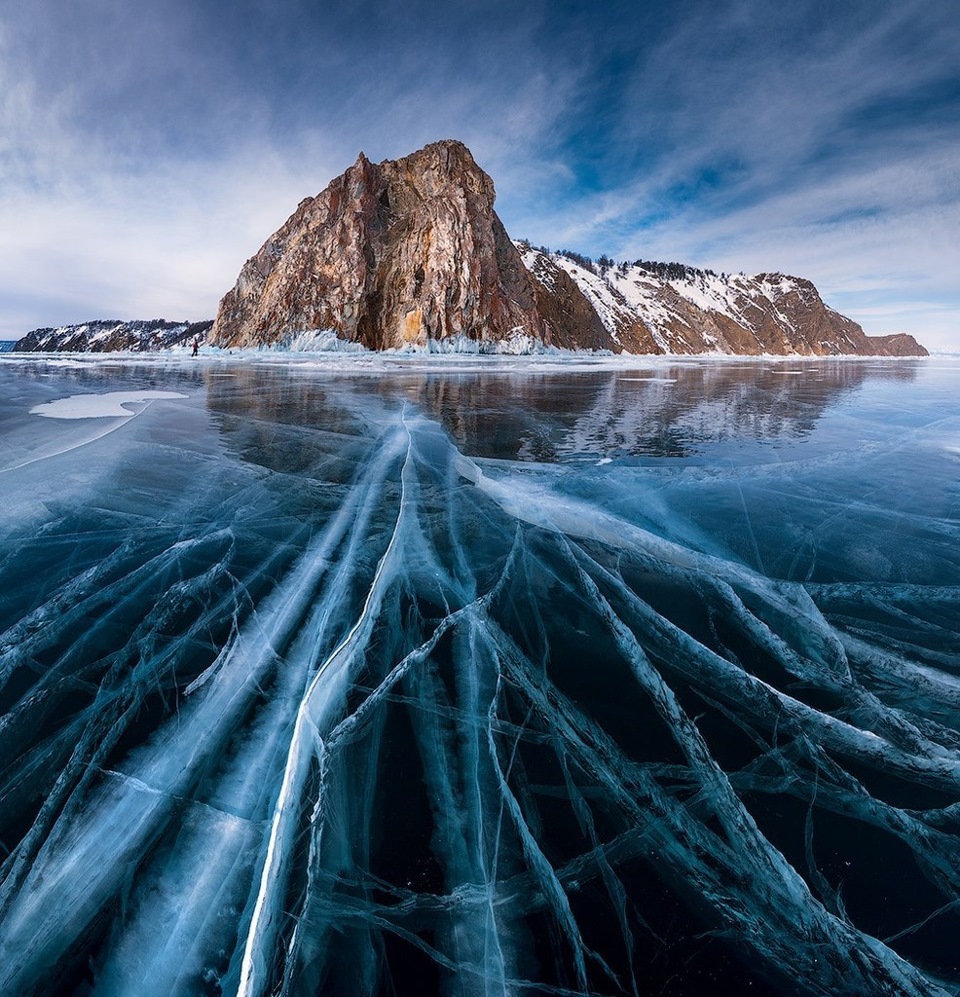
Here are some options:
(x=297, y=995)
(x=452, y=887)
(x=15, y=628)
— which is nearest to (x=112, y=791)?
(x=297, y=995)

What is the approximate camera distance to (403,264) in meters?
55.7

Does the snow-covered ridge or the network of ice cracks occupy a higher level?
the snow-covered ridge

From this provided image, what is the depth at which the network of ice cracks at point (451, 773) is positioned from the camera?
123 cm

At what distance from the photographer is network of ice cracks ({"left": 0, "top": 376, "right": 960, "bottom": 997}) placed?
1230 millimetres

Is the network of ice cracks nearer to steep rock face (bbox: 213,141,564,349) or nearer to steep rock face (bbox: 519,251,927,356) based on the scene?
steep rock face (bbox: 213,141,564,349)

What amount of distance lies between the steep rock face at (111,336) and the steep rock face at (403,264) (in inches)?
3421

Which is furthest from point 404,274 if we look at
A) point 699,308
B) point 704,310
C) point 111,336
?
point 111,336

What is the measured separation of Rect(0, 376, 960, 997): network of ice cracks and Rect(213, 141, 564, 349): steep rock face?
52177 millimetres

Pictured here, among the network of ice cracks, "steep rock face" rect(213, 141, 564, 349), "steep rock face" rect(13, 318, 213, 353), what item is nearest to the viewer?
the network of ice cracks

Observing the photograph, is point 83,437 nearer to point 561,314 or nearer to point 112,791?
point 112,791

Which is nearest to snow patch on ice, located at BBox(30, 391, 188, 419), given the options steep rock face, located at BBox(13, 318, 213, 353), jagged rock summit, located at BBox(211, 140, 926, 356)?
jagged rock summit, located at BBox(211, 140, 926, 356)

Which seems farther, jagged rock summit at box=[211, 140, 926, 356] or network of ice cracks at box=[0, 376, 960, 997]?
jagged rock summit at box=[211, 140, 926, 356]

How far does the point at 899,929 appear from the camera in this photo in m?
1.26

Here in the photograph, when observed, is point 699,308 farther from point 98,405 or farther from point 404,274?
point 98,405
